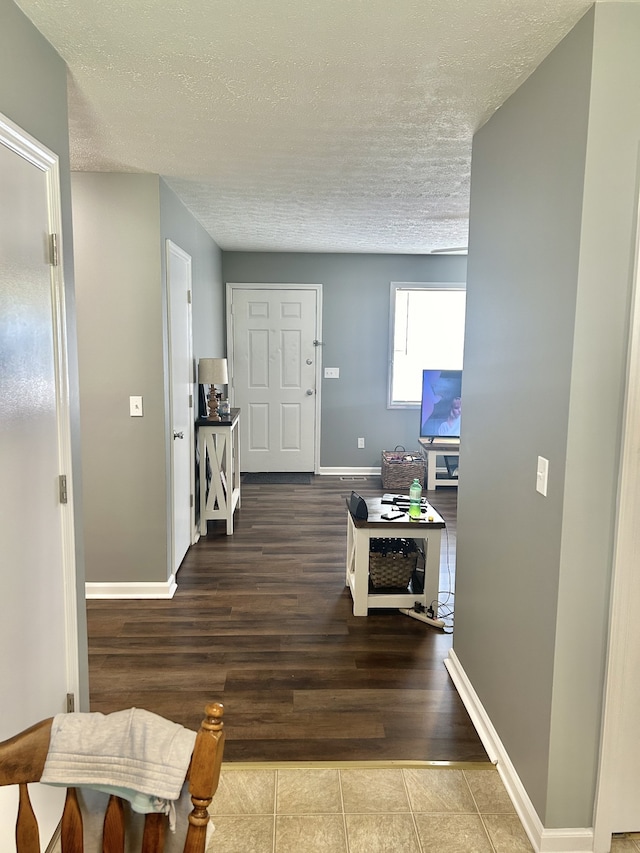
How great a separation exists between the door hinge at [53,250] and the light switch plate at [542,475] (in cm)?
164

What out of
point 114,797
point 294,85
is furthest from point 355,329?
point 114,797

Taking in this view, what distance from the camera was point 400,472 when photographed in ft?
20.5

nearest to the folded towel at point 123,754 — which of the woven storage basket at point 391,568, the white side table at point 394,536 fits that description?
the white side table at point 394,536

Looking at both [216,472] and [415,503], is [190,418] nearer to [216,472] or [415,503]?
[216,472]

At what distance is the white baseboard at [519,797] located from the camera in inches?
71.4

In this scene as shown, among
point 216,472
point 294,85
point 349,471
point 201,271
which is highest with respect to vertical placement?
point 294,85

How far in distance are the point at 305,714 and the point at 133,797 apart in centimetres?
169

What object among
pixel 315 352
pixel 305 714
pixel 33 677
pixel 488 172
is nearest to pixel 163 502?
pixel 305 714

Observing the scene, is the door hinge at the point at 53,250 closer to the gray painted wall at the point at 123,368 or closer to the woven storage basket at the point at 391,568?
the gray painted wall at the point at 123,368

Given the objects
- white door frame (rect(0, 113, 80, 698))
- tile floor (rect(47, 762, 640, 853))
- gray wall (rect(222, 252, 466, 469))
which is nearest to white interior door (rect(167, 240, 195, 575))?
white door frame (rect(0, 113, 80, 698))

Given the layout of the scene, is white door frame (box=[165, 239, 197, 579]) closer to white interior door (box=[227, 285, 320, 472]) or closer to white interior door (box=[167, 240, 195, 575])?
white interior door (box=[167, 240, 195, 575])

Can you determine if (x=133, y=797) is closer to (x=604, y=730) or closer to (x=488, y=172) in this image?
(x=604, y=730)

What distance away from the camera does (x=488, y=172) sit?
2426 millimetres

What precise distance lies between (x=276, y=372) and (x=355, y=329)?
995 millimetres
